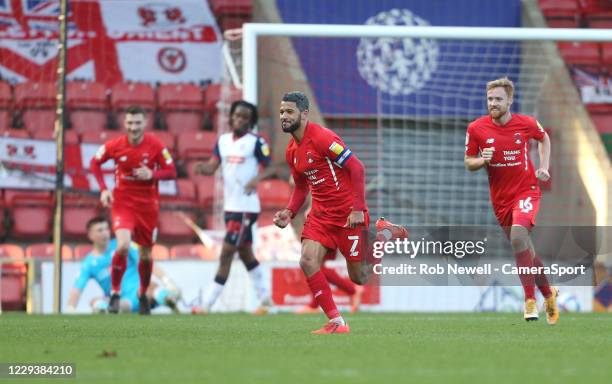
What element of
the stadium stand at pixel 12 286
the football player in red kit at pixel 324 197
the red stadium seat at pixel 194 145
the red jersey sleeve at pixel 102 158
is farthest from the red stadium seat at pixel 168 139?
the football player in red kit at pixel 324 197

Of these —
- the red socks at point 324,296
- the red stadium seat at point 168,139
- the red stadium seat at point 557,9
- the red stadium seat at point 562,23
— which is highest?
the red stadium seat at point 557,9

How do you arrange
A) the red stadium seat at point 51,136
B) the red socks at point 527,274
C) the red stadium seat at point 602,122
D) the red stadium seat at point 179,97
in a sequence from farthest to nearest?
the red stadium seat at point 179,97 < the red stadium seat at point 51,136 < the red stadium seat at point 602,122 < the red socks at point 527,274

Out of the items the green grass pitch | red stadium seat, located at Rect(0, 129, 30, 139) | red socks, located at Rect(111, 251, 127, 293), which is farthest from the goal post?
the green grass pitch

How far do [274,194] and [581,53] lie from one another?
17.4 ft

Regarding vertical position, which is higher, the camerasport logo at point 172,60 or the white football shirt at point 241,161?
the camerasport logo at point 172,60

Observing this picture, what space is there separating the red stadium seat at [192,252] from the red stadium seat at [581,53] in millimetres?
6194

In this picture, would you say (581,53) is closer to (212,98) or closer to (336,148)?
(212,98)

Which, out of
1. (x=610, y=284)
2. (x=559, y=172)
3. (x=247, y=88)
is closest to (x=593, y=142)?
(x=559, y=172)

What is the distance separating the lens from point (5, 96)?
17953 millimetres

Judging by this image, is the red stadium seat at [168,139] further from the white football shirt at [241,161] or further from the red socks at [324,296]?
the red socks at [324,296]

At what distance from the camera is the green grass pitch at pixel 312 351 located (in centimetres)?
577

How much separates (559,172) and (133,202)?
269 inches

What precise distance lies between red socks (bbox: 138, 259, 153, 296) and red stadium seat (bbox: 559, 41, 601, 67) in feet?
26.9

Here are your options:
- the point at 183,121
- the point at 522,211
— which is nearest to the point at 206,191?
the point at 183,121
